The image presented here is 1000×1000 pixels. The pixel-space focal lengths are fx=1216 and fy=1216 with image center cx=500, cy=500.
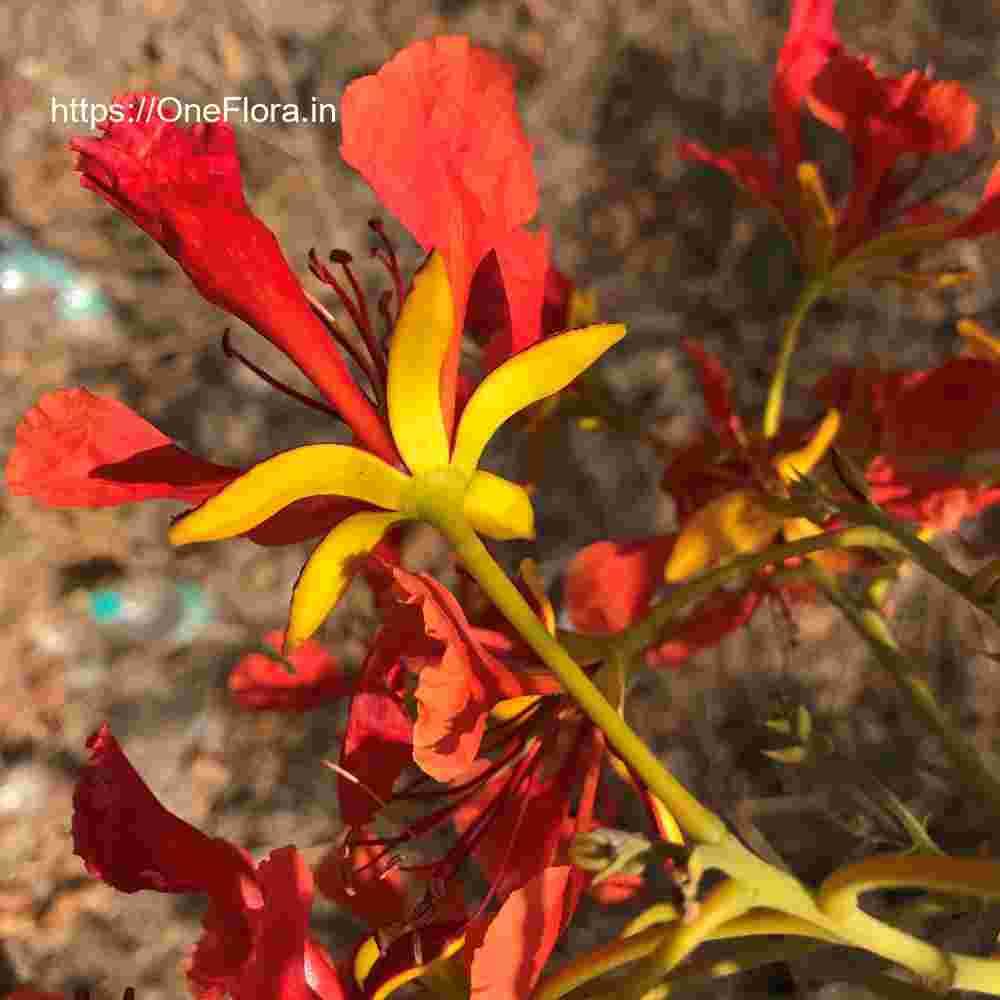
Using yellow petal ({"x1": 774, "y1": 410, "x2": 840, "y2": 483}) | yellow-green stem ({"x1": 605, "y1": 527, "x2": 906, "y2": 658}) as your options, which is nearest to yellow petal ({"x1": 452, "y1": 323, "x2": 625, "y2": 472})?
yellow-green stem ({"x1": 605, "y1": 527, "x2": 906, "y2": 658})

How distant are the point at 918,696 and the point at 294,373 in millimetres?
1007

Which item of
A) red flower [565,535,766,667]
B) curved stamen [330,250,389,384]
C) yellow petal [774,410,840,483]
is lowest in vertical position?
red flower [565,535,766,667]

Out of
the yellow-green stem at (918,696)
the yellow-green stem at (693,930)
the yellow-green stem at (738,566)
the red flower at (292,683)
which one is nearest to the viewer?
the yellow-green stem at (693,930)

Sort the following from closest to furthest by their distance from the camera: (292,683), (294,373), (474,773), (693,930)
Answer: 1. (693,930)
2. (474,773)
3. (292,683)
4. (294,373)

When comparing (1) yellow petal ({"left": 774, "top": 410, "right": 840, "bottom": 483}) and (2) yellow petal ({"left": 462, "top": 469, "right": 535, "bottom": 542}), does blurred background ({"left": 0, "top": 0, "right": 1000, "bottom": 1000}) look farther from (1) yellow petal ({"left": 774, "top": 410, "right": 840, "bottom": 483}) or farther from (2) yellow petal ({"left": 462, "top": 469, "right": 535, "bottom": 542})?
(2) yellow petal ({"left": 462, "top": 469, "right": 535, "bottom": 542})

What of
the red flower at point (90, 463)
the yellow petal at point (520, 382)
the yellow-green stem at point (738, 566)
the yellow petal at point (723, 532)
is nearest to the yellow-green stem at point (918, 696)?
the yellow petal at point (723, 532)

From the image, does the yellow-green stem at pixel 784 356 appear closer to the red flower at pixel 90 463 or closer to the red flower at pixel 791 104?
the red flower at pixel 791 104

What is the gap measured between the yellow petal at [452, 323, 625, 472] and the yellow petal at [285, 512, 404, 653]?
0.04 m

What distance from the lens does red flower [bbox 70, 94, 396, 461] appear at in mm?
435

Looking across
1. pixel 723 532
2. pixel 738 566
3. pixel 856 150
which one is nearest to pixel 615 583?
pixel 723 532

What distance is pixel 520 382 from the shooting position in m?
0.49

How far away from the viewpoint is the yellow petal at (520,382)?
48 cm

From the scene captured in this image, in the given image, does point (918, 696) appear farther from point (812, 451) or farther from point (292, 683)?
point (292, 683)

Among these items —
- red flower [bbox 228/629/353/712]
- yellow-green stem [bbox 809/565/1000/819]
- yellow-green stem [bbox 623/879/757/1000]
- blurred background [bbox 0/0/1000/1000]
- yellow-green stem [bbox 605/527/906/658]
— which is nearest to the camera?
yellow-green stem [bbox 623/879/757/1000]
